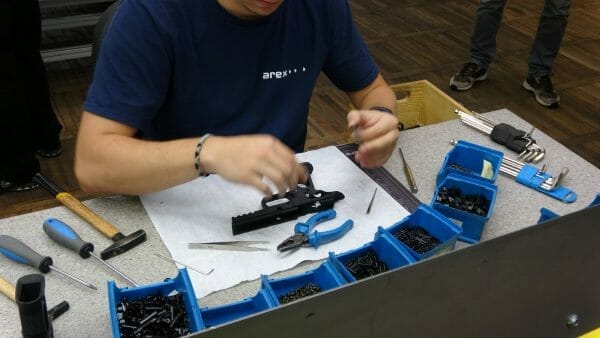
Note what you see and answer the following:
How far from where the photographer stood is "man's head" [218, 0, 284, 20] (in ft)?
3.45

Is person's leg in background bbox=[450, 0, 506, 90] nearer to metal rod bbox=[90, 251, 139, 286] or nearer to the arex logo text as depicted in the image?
the arex logo text

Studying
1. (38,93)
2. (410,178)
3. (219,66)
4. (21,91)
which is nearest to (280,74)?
(219,66)

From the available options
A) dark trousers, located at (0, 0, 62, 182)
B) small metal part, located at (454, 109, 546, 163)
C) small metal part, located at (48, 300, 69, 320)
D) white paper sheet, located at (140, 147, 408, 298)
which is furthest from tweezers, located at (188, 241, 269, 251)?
dark trousers, located at (0, 0, 62, 182)

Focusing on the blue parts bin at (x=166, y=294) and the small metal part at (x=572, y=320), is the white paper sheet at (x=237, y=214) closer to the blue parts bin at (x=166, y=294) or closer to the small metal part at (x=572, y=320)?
the blue parts bin at (x=166, y=294)

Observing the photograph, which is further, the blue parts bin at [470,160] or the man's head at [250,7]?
the blue parts bin at [470,160]

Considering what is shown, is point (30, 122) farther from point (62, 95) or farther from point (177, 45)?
point (177, 45)

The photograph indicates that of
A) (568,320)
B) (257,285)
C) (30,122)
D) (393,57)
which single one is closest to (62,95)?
(30,122)

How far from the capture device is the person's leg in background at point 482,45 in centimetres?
310

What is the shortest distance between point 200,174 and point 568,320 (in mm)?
603

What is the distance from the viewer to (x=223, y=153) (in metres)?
0.91

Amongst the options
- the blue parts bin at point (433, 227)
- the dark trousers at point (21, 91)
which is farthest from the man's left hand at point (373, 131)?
the dark trousers at point (21, 91)

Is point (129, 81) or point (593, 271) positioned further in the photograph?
point (129, 81)

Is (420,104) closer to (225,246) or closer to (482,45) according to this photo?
(225,246)

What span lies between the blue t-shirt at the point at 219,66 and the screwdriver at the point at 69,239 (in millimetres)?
211
